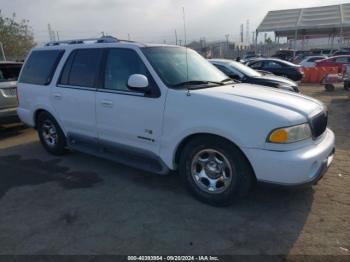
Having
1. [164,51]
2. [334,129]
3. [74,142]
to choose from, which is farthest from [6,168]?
[334,129]

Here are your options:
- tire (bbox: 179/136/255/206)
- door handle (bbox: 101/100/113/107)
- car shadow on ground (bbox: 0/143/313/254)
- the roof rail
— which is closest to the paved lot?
car shadow on ground (bbox: 0/143/313/254)

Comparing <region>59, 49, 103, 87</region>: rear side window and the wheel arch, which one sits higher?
<region>59, 49, 103, 87</region>: rear side window

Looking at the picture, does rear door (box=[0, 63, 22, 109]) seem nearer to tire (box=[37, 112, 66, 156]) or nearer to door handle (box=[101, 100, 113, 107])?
tire (box=[37, 112, 66, 156])

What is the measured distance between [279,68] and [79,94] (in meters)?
14.7

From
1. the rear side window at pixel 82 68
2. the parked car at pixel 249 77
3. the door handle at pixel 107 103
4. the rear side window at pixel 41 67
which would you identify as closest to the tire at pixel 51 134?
the rear side window at pixel 41 67

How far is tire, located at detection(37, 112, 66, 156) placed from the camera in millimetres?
5719

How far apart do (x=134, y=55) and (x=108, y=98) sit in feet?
2.29

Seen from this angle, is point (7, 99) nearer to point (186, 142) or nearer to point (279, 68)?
point (186, 142)

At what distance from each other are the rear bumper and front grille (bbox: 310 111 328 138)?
631 centimetres

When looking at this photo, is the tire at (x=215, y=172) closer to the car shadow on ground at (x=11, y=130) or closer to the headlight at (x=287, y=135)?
the headlight at (x=287, y=135)

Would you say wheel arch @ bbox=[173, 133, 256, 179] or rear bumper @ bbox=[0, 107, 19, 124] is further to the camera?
rear bumper @ bbox=[0, 107, 19, 124]

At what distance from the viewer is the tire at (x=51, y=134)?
5719 mm

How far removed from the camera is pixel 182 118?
151 inches

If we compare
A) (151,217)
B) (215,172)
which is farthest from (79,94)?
(215,172)
